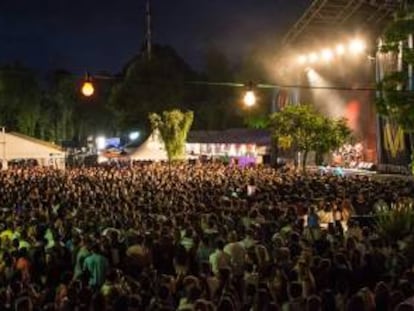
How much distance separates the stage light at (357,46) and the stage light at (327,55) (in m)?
2.29

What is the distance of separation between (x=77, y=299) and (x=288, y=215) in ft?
23.6

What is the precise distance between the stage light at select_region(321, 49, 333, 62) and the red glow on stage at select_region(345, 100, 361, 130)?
118 inches

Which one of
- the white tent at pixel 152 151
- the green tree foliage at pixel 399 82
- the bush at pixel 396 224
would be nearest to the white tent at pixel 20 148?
the white tent at pixel 152 151

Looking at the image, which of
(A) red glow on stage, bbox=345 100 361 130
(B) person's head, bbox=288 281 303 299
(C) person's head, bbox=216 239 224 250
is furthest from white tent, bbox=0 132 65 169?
(B) person's head, bbox=288 281 303 299

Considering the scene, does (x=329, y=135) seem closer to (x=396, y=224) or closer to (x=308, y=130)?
(x=308, y=130)

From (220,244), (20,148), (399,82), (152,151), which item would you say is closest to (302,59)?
(152,151)

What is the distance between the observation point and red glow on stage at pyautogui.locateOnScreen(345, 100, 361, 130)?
1390 inches

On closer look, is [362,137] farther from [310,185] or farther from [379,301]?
[379,301]

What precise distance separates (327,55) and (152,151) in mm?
15296

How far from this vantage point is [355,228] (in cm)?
1237

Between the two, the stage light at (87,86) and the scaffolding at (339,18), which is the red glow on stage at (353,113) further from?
the stage light at (87,86)

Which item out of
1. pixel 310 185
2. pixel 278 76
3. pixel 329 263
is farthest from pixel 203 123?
pixel 329 263

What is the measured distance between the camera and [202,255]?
10602mm

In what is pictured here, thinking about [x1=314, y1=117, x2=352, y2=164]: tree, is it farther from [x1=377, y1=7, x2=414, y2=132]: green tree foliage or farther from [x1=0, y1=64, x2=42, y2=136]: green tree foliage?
[x1=0, y1=64, x2=42, y2=136]: green tree foliage
